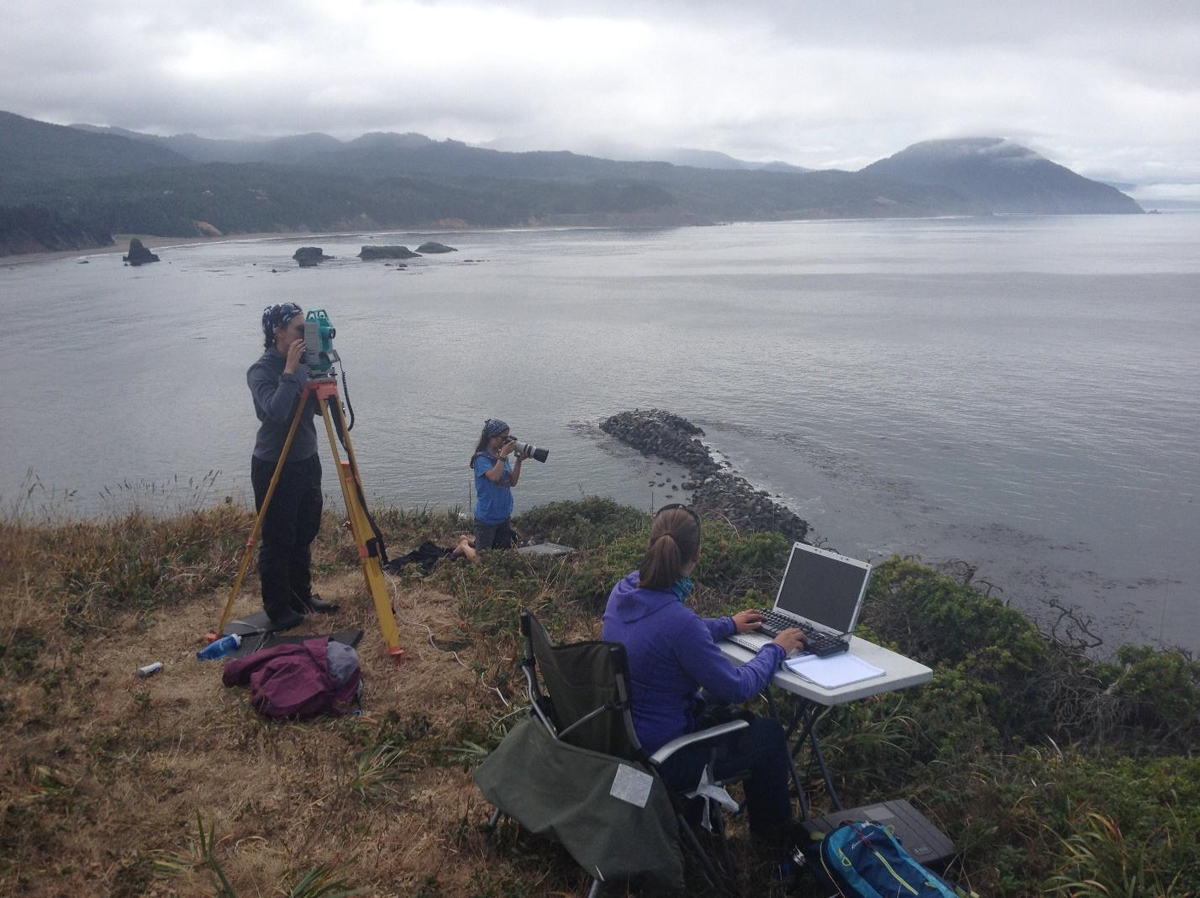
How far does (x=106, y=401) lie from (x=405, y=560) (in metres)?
18.5

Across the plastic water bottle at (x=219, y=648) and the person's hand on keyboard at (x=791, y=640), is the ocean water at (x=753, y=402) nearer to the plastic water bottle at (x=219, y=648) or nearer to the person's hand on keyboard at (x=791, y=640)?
the person's hand on keyboard at (x=791, y=640)

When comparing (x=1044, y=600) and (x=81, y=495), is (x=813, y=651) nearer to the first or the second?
(x=1044, y=600)

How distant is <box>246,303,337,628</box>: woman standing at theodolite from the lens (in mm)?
5047

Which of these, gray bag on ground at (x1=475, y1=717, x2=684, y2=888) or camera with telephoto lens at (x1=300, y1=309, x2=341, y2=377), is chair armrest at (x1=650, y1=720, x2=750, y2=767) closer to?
gray bag on ground at (x1=475, y1=717, x2=684, y2=888)

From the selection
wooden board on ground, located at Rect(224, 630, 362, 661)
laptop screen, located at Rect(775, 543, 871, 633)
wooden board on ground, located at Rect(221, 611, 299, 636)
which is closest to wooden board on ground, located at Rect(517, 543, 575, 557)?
wooden board on ground, located at Rect(224, 630, 362, 661)

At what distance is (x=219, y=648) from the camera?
5.24 meters

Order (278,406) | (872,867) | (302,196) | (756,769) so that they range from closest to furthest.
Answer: (872,867), (756,769), (278,406), (302,196)

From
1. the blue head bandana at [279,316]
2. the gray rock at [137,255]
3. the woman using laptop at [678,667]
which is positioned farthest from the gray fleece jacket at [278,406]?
the gray rock at [137,255]

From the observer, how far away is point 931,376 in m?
24.9

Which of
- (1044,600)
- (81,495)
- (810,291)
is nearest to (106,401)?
(81,495)

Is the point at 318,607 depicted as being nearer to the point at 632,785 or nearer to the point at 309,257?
the point at 632,785

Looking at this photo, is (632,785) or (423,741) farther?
(423,741)

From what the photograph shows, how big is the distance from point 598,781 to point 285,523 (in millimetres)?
3186

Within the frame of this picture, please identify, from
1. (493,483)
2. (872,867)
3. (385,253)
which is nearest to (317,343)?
(493,483)
